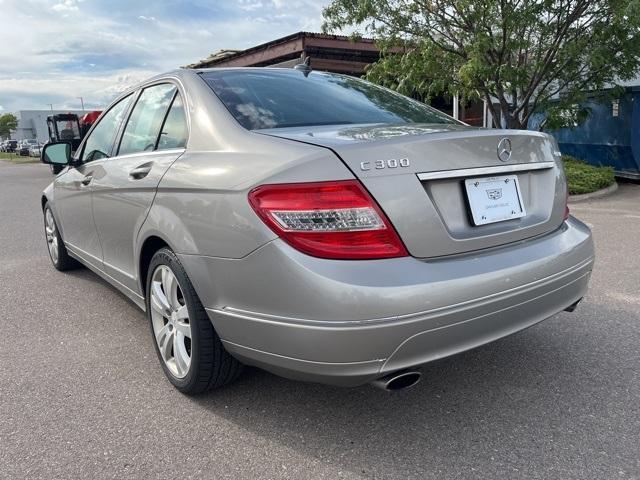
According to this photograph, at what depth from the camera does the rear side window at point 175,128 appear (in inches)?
109

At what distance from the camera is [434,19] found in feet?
33.1

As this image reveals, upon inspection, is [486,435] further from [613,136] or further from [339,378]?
[613,136]

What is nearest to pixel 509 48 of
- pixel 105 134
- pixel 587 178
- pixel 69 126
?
pixel 587 178

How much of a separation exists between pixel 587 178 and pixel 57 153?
8491mm

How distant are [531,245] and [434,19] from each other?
876cm

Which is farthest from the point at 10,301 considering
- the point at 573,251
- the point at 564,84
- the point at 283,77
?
the point at 564,84

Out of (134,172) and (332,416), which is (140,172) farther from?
(332,416)

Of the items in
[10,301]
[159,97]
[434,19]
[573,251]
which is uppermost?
[434,19]

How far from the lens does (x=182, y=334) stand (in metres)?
2.70

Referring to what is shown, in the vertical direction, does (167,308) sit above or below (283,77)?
below

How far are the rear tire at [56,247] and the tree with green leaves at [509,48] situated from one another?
6722 mm

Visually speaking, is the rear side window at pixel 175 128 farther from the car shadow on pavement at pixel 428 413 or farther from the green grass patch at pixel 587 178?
the green grass patch at pixel 587 178

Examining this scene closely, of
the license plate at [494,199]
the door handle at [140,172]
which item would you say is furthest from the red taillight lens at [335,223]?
the door handle at [140,172]

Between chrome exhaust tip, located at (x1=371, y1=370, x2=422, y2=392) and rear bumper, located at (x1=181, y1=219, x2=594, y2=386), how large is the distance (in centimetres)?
6
